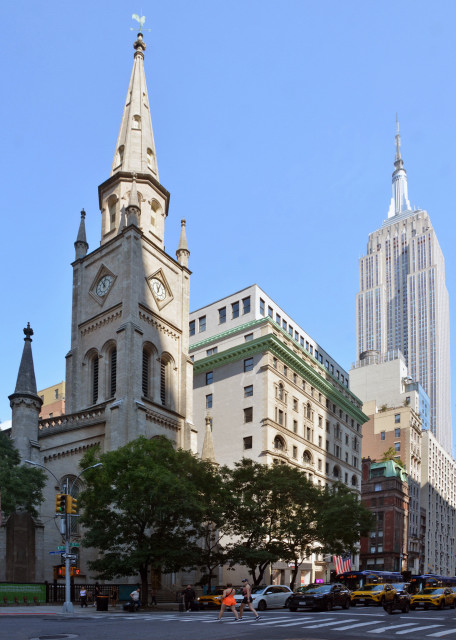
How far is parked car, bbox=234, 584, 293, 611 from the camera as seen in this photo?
38.3 meters

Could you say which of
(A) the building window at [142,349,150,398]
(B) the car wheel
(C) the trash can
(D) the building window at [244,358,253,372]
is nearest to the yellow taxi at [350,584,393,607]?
(B) the car wheel

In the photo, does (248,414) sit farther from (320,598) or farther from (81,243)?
(320,598)

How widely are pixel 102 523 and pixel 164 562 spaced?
4066 mm

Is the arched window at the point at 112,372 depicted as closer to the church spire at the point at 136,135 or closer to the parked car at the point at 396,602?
the church spire at the point at 136,135

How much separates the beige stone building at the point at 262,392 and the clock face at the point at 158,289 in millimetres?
12734

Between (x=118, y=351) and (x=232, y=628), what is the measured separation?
3143 centimetres

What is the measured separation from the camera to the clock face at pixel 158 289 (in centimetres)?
5953

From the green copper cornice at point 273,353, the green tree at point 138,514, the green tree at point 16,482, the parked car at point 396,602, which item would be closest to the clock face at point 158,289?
the green copper cornice at point 273,353

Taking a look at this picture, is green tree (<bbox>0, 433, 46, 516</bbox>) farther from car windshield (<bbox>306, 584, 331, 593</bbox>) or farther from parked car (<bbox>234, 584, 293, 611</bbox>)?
car windshield (<bbox>306, 584, 331, 593</bbox>)

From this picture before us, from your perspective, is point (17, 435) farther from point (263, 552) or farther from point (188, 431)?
point (263, 552)

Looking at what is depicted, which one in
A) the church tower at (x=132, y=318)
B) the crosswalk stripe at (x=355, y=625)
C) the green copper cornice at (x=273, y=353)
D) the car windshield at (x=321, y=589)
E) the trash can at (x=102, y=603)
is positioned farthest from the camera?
the green copper cornice at (x=273, y=353)

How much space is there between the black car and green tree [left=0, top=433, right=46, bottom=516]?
1668 cm

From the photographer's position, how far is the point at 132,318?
55.0m

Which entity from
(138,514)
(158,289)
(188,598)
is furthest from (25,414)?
(188,598)
